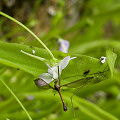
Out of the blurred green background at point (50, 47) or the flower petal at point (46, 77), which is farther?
the blurred green background at point (50, 47)

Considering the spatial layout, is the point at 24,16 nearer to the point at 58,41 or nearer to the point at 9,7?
the point at 9,7

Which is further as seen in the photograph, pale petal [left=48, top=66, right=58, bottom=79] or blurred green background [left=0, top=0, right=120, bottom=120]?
blurred green background [left=0, top=0, right=120, bottom=120]

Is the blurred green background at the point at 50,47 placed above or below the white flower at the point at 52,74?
above

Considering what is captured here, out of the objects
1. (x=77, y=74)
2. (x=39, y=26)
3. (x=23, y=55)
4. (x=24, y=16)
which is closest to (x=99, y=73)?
(x=77, y=74)

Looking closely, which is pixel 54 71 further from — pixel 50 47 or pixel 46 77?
pixel 50 47

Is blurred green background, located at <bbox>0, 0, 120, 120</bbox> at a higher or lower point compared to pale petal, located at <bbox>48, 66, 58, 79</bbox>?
higher
